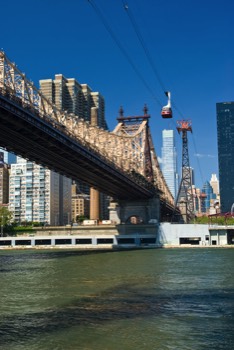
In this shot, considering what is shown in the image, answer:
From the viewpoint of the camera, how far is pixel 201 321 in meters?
18.8

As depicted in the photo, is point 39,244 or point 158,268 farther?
point 39,244

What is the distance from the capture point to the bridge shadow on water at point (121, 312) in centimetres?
1767

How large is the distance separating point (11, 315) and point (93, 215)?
407 feet

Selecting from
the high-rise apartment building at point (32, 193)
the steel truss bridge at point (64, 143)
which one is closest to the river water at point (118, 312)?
the steel truss bridge at point (64, 143)

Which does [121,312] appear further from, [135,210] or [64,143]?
[135,210]

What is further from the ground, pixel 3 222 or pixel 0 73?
pixel 0 73

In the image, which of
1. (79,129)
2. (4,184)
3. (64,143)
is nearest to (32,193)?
(4,184)

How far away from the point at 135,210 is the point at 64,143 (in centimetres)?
5582

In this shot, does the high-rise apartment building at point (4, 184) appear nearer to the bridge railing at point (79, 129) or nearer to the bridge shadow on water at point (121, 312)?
the bridge railing at point (79, 129)

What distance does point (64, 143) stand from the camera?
183 feet

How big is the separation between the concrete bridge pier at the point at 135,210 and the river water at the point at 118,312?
2648 inches

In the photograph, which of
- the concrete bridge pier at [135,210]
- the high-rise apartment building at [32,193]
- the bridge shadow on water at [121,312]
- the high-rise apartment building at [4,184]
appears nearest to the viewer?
the bridge shadow on water at [121,312]

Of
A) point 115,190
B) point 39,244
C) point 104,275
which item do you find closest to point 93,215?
point 39,244

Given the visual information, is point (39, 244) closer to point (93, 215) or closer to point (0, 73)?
point (93, 215)
